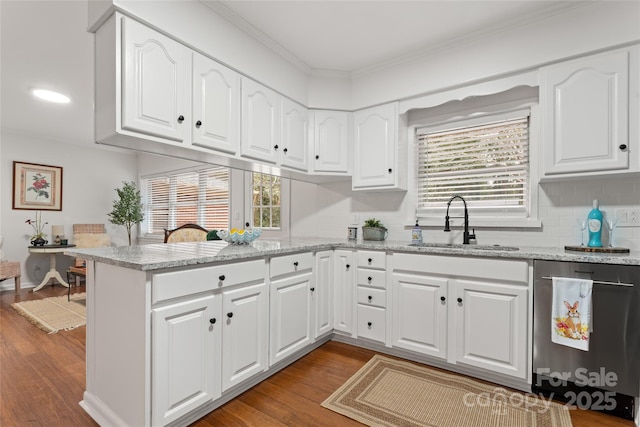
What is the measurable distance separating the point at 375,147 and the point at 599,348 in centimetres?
215

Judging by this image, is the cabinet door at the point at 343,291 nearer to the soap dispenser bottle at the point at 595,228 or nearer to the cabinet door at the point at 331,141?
the cabinet door at the point at 331,141

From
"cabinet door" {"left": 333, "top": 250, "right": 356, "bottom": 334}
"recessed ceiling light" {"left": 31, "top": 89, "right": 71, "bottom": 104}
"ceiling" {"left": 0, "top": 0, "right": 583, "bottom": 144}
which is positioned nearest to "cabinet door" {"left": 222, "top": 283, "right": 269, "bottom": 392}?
"cabinet door" {"left": 333, "top": 250, "right": 356, "bottom": 334}

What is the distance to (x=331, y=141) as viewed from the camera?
315 cm

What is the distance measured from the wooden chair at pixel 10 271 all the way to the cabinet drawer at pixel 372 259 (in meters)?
5.06

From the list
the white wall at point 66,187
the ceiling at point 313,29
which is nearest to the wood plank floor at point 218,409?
the ceiling at point 313,29

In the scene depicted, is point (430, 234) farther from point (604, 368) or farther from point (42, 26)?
point (42, 26)

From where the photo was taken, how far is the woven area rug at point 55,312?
3.25m

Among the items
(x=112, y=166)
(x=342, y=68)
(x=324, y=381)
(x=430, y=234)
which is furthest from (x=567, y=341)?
(x=112, y=166)

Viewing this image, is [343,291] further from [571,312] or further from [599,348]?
[599,348]

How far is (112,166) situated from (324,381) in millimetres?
6205

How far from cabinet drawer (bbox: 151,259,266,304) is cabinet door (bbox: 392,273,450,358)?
3.66 feet

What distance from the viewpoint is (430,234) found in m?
2.91

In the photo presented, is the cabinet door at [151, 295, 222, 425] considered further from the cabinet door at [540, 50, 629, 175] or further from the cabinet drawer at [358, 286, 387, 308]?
the cabinet door at [540, 50, 629, 175]

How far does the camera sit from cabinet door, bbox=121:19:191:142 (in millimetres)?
1719
